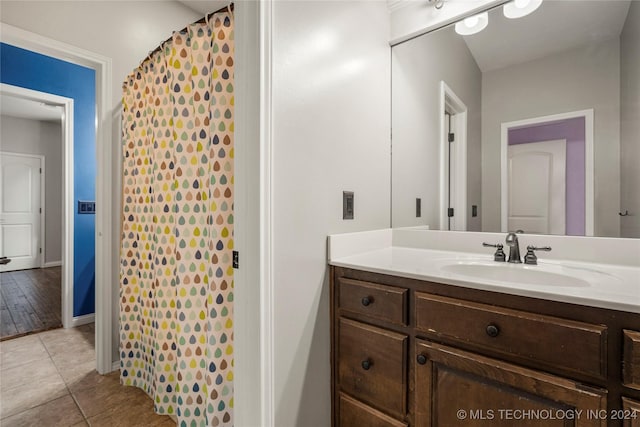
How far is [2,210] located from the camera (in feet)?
16.4

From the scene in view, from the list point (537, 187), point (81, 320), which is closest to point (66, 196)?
point (81, 320)

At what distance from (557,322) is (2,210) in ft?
24.4

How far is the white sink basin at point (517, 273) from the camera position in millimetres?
1027

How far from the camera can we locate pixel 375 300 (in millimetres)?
1046

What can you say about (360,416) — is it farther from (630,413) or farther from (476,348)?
(630,413)

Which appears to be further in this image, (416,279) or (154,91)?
(154,91)

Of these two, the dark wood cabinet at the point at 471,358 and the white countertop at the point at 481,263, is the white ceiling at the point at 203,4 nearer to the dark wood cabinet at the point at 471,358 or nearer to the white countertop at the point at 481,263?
the white countertop at the point at 481,263

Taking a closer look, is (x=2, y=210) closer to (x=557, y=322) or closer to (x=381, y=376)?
(x=381, y=376)

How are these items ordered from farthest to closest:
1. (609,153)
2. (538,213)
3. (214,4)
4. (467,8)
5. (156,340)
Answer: (214,4) < (156,340) < (467,8) < (538,213) < (609,153)

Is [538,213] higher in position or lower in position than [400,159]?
lower

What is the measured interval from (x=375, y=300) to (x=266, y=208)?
508 mm

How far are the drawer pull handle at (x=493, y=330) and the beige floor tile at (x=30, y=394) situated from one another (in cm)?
226

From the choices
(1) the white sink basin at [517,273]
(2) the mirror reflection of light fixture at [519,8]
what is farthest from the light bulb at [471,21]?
(1) the white sink basin at [517,273]

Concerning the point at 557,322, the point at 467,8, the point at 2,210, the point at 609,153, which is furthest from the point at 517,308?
the point at 2,210
